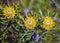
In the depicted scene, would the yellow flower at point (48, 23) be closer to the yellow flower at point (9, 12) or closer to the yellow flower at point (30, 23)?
the yellow flower at point (30, 23)

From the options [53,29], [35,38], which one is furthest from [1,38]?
[53,29]

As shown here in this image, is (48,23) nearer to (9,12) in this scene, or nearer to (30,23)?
(30,23)

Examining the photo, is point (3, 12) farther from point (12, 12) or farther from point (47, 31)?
point (47, 31)

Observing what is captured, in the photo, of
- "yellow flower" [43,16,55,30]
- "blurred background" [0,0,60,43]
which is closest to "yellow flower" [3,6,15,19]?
"blurred background" [0,0,60,43]

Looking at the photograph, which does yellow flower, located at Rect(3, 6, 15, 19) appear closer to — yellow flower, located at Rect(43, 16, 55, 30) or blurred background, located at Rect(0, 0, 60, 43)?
blurred background, located at Rect(0, 0, 60, 43)

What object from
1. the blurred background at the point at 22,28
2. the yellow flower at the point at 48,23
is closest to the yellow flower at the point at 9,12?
the blurred background at the point at 22,28

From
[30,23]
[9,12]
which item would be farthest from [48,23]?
[9,12]
